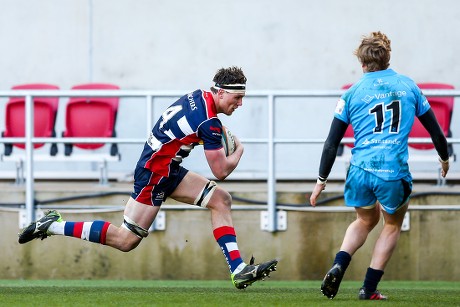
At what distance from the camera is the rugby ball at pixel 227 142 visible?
8945 mm

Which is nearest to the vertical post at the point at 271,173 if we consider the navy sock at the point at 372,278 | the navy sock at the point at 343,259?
the navy sock at the point at 372,278

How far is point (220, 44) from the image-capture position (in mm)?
13367

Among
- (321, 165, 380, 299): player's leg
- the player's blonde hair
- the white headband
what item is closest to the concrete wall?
the white headband

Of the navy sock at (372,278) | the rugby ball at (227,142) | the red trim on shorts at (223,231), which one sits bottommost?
the navy sock at (372,278)

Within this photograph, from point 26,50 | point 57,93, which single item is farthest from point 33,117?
point 26,50

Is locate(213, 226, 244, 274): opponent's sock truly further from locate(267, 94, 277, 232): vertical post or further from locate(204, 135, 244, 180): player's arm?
locate(267, 94, 277, 232): vertical post

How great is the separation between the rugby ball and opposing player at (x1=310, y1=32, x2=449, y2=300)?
91cm

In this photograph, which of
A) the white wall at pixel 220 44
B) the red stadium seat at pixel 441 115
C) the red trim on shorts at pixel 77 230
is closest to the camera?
the red trim on shorts at pixel 77 230

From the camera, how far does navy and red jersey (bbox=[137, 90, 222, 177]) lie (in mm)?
8734

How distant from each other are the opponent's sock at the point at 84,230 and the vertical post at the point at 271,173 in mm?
2528

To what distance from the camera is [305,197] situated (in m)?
11.5

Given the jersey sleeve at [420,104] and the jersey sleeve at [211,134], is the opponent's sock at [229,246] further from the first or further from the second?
the jersey sleeve at [420,104]

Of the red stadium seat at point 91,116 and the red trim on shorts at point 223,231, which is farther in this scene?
the red stadium seat at point 91,116

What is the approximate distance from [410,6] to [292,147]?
195 cm
